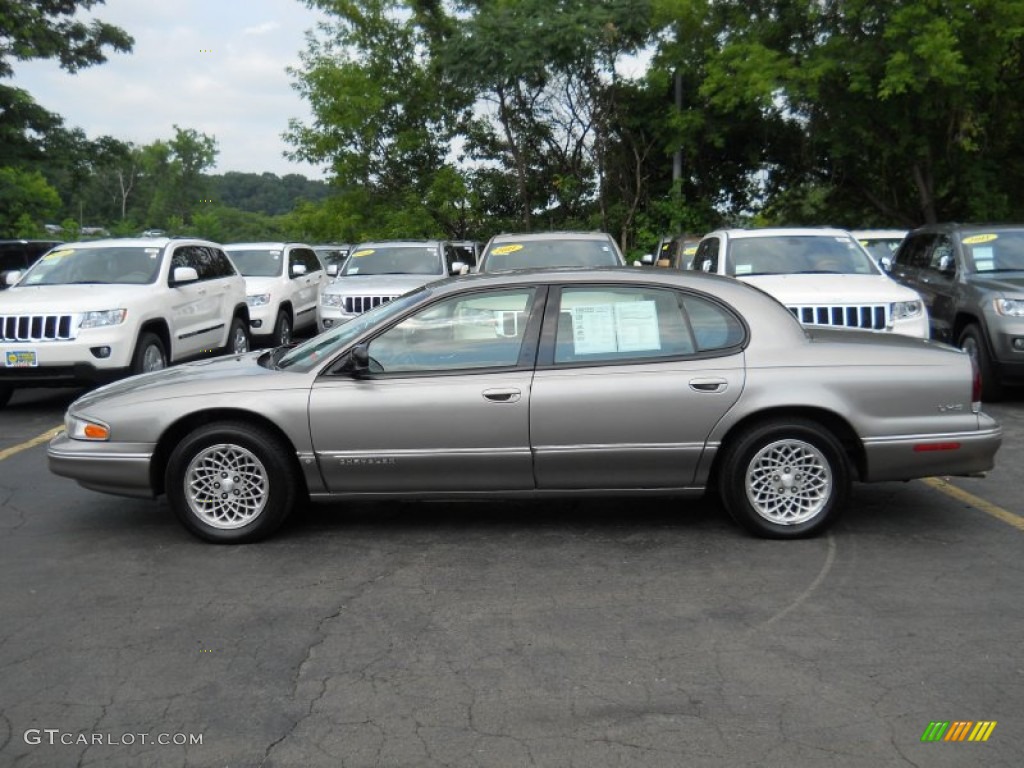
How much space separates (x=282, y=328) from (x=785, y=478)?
11.9 m

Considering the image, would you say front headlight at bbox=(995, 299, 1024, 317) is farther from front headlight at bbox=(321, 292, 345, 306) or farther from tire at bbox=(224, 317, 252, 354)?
tire at bbox=(224, 317, 252, 354)

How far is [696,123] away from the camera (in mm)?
25156

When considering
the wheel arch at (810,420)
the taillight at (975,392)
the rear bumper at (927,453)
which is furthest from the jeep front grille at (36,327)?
the taillight at (975,392)

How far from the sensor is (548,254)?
1302 cm

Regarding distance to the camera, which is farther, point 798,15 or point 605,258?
point 798,15

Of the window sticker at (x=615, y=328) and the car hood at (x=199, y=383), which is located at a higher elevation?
the window sticker at (x=615, y=328)

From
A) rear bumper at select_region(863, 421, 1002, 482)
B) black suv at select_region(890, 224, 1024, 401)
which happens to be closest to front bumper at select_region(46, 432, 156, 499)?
rear bumper at select_region(863, 421, 1002, 482)

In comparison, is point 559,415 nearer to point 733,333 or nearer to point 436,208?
point 733,333

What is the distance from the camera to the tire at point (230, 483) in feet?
19.3

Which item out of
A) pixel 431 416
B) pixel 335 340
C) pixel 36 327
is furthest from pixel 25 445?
pixel 431 416

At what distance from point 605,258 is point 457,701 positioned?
945cm

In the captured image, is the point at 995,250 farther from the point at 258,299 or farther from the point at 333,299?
the point at 258,299

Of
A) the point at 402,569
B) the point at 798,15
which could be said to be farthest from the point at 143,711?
the point at 798,15

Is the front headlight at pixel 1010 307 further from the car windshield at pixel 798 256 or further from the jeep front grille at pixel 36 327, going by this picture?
the jeep front grille at pixel 36 327
